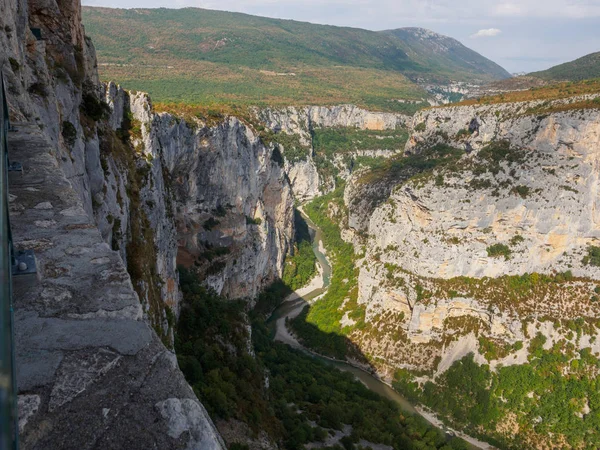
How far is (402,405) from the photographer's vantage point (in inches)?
1417

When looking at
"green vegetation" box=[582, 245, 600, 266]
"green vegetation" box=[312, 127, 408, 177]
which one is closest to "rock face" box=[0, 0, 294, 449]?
"green vegetation" box=[582, 245, 600, 266]

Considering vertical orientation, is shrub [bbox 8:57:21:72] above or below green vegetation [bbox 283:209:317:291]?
above

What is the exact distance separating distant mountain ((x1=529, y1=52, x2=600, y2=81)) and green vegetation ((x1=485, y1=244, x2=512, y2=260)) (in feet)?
229

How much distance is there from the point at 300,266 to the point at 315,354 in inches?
681

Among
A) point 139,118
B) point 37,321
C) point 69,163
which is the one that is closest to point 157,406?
point 37,321

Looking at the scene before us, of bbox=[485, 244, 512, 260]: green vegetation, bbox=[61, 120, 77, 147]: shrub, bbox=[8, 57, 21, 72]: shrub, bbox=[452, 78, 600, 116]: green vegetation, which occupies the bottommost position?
bbox=[485, 244, 512, 260]: green vegetation

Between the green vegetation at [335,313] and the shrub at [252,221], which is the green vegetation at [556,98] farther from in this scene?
the shrub at [252,221]

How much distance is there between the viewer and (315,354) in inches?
1634

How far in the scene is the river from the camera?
34.3 metres

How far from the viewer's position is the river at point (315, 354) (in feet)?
112

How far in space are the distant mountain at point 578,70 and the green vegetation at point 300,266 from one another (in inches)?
2725

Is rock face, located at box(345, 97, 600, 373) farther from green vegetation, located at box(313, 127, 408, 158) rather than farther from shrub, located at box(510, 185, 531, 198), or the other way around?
green vegetation, located at box(313, 127, 408, 158)

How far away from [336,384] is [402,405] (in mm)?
7512

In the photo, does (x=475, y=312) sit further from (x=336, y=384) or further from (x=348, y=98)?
(x=348, y=98)
